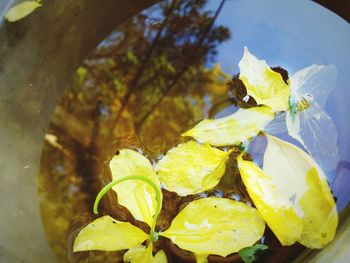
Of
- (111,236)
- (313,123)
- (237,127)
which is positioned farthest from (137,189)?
(313,123)

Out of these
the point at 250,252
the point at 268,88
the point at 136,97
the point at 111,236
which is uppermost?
the point at 136,97

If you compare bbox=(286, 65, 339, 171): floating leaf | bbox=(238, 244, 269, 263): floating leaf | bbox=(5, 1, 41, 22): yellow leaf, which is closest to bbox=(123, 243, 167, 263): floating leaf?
bbox=(238, 244, 269, 263): floating leaf

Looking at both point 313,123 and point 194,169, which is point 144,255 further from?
point 313,123

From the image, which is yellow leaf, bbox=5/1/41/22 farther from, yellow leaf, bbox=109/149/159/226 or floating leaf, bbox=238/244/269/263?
floating leaf, bbox=238/244/269/263

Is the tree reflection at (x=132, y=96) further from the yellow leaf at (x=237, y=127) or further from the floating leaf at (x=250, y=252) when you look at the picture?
the floating leaf at (x=250, y=252)

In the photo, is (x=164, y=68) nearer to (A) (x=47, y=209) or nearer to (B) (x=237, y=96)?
(B) (x=237, y=96)

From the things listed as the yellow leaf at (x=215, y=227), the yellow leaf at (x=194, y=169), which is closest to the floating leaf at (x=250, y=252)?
the yellow leaf at (x=215, y=227)
